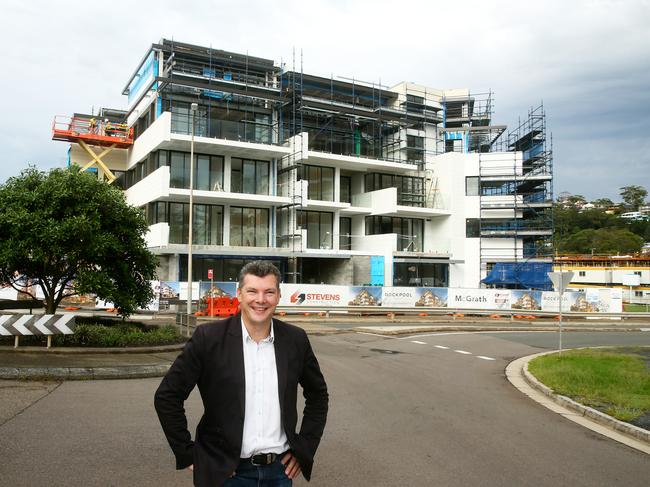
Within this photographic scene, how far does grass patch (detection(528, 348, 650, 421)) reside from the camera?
9797 millimetres

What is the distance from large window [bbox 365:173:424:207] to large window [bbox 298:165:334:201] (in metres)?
4.68

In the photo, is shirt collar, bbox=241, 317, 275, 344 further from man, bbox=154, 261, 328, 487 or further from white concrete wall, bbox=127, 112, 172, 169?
white concrete wall, bbox=127, 112, 172, 169

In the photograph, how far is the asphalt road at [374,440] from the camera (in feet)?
19.6

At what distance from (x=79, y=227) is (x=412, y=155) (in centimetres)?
4251

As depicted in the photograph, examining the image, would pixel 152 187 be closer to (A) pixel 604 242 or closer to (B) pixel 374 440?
(B) pixel 374 440

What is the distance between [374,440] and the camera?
7.47 m

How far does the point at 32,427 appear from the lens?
743 cm

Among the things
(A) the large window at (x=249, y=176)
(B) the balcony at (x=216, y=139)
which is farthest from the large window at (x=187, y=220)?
(B) the balcony at (x=216, y=139)

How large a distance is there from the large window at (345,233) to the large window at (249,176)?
28.9 ft

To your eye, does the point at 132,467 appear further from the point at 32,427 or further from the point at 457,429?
the point at 457,429

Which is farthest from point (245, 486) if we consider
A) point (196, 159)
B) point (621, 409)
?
point (196, 159)

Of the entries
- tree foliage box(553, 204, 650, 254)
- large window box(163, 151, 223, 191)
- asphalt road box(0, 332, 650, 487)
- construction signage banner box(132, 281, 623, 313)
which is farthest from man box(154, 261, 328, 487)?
tree foliage box(553, 204, 650, 254)

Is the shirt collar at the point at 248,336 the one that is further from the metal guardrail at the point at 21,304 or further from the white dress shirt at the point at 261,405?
the metal guardrail at the point at 21,304

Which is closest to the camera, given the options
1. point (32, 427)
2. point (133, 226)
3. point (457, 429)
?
point (32, 427)
